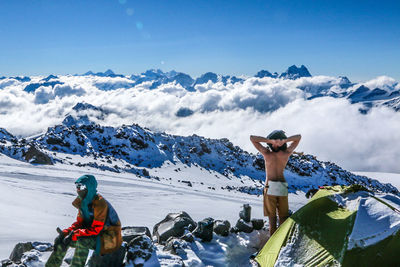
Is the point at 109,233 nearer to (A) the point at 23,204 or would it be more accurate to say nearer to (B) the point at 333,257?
(B) the point at 333,257

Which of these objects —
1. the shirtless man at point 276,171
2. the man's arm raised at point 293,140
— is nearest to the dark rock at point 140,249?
the shirtless man at point 276,171

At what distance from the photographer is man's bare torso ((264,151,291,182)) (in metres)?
7.45

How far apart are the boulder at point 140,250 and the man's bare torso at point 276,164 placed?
3.64 metres

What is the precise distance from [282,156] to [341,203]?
1839 millimetres

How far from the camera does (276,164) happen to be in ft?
24.6

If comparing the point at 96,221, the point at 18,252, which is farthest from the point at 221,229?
the point at 18,252

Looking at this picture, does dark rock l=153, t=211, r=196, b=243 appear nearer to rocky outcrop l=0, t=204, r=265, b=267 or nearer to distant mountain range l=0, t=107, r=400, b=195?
rocky outcrop l=0, t=204, r=265, b=267

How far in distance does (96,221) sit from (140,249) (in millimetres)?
1665

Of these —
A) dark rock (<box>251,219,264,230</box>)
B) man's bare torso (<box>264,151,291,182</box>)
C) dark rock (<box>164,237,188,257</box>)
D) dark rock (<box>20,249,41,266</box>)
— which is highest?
man's bare torso (<box>264,151,291,182</box>)

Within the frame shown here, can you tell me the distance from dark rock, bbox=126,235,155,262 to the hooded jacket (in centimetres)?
71

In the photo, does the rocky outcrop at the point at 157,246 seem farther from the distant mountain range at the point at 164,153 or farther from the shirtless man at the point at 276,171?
the distant mountain range at the point at 164,153

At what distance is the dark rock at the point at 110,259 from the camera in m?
5.52

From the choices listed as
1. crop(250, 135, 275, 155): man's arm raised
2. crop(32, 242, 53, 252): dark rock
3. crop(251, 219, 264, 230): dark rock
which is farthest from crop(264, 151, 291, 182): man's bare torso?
crop(32, 242, 53, 252): dark rock

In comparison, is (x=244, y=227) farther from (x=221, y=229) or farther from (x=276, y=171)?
(x=276, y=171)
